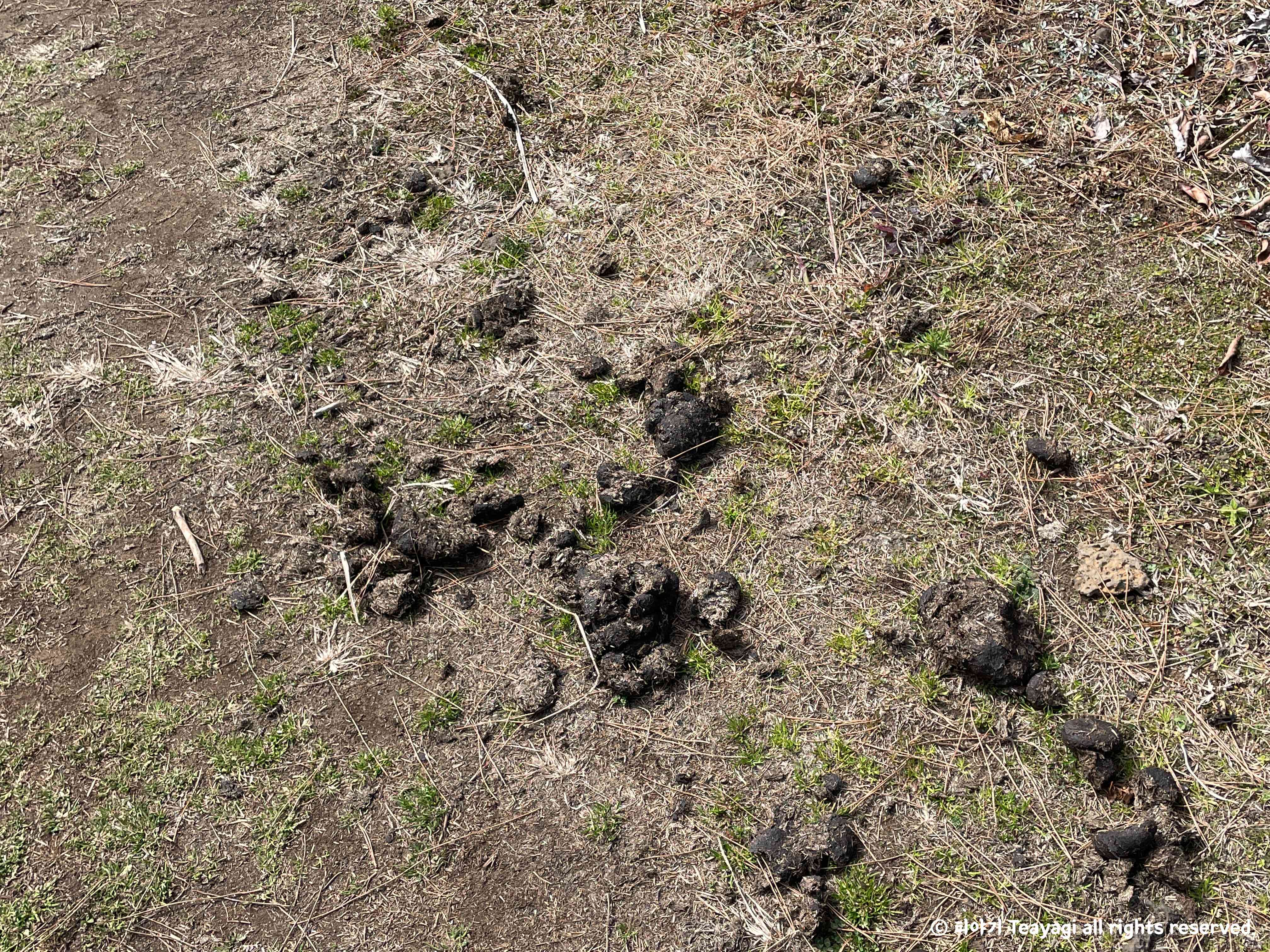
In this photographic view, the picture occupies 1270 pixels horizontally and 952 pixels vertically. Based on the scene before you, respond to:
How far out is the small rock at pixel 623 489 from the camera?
371 centimetres

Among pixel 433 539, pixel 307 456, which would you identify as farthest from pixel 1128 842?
pixel 307 456

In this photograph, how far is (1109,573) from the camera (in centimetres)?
341

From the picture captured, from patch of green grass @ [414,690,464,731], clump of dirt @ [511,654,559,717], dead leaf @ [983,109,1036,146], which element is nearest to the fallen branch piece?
patch of green grass @ [414,690,464,731]

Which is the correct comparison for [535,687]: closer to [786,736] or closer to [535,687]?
[535,687]

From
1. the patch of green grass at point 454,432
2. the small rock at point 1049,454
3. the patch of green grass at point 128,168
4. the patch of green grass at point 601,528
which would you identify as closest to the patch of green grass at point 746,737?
the patch of green grass at point 601,528

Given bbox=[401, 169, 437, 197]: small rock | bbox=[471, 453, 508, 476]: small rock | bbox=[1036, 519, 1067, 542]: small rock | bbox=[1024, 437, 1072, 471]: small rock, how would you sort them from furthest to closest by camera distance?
bbox=[401, 169, 437, 197]: small rock
bbox=[471, 453, 508, 476]: small rock
bbox=[1024, 437, 1072, 471]: small rock
bbox=[1036, 519, 1067, 542]: small rock

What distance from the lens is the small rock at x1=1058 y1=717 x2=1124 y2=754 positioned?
10.0ft

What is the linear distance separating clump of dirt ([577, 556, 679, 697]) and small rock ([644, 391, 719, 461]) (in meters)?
0.58

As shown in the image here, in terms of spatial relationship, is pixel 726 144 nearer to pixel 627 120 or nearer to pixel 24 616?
pixel 627 120

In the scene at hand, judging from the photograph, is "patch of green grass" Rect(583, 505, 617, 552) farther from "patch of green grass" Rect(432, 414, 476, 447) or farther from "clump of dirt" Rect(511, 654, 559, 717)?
"patch of green grass" Rect(432, 414, 476, 447)

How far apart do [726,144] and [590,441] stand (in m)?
1.88

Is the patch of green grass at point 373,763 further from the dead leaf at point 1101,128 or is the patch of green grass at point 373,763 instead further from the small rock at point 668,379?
the dead leaf at point 1101,128

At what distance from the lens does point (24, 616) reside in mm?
3762

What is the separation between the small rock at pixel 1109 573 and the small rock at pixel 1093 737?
20.3 inches
